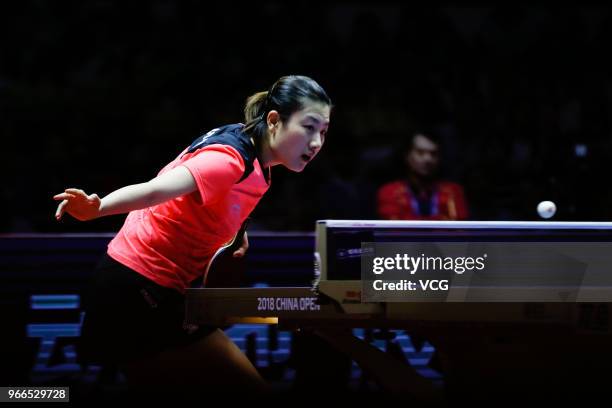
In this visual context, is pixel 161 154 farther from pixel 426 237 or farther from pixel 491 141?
pixel 426 237

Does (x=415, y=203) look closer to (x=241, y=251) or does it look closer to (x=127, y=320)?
(x=241, y=251)

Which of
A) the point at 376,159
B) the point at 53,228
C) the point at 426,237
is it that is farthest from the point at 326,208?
the point at 426,237

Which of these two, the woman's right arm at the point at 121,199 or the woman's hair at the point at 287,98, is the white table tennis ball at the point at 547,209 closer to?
the woman's hair at the point at 287,98

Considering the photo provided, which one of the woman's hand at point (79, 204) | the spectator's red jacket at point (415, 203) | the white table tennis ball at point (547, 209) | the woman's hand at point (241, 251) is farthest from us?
the spectator's red jacket at point (415, 203)

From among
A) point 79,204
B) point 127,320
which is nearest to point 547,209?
point 127,320

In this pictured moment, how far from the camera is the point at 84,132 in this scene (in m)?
5.90

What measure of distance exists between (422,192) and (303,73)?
2.14 metres

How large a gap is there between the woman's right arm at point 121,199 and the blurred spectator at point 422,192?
8.45ft

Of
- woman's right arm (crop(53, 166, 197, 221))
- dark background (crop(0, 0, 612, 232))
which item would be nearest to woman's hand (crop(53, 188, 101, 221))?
woman's right arm (crop(53, 166, 197, 221))

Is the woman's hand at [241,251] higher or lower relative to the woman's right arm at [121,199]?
lower

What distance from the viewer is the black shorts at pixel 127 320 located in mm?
2123

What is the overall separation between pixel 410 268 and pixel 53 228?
3.42 meters

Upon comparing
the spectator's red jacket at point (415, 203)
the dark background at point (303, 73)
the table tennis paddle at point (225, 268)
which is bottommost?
the table tennis paddle at point (225, 268)

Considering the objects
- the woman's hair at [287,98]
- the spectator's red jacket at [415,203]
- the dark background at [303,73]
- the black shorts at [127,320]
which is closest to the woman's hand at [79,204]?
the black shorts at [127,320]
